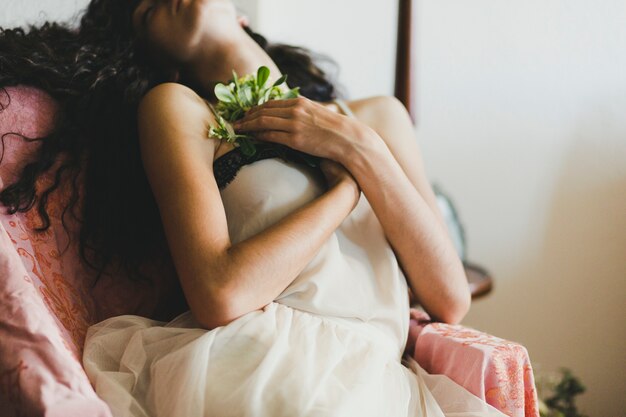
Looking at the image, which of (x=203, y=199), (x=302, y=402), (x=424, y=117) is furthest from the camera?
(x=424, y=117)

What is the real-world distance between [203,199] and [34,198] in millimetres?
334

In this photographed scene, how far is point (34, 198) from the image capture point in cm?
110

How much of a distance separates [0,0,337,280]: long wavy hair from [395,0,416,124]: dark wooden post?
2.41 ft

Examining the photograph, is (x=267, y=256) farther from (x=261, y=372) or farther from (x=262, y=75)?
(x=262, y=75)

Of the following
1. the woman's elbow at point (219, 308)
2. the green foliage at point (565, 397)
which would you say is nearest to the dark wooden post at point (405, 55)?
the woman's elbow at point (219, 308)

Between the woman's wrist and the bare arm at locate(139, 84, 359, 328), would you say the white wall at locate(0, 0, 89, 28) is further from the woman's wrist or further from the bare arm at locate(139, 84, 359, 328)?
the woman's wrist

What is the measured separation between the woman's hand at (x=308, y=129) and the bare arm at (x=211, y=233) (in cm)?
8

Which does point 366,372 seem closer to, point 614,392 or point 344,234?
point 344,234

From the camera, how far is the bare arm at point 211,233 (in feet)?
3.18

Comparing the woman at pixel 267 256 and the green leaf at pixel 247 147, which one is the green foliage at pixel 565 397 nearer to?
the woman at pixel 267 256

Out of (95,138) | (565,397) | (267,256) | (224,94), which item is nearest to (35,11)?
(95,138)

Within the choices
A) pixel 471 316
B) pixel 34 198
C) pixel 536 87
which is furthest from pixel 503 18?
pixel 34 198

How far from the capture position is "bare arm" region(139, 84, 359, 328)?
969mm

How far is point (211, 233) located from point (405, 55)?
1.01m
